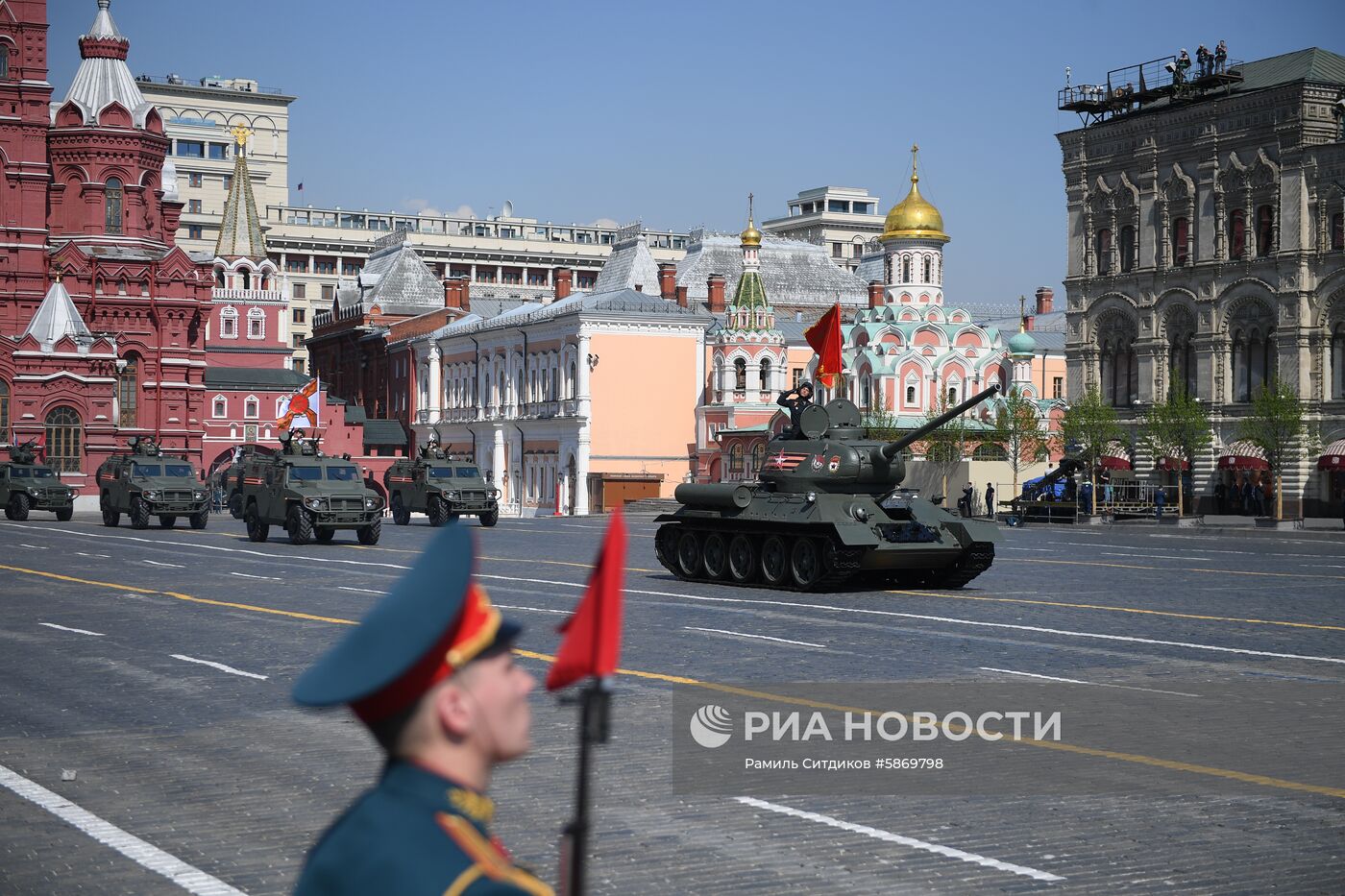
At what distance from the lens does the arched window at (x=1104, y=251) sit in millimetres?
67875

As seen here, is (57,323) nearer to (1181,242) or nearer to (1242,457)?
(1181,242)

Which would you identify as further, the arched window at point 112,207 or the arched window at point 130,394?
the arched window at point 112,207

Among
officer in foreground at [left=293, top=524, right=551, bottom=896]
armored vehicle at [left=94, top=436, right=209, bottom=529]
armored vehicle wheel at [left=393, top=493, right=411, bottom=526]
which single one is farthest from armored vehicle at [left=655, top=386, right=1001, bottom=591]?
armored vehicle wheel at [left=393, top=493, right=411, bottom=526]

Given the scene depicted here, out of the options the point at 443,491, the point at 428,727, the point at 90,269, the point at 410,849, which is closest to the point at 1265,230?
the point at 443,491

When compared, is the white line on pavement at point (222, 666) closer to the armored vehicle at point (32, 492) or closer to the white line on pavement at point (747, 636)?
the white line on pavement at point (747, 636)

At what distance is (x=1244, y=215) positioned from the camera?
61375 mm

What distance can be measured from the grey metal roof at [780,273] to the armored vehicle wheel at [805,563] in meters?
77.8

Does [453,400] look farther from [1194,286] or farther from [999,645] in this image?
[999,645]

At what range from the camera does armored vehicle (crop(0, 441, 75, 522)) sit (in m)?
54.8

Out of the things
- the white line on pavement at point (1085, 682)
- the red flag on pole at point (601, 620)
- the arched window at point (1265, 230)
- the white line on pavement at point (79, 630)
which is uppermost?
the arched window at point (1265, 230)

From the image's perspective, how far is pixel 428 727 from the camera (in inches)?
121

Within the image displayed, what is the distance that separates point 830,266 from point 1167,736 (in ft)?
324

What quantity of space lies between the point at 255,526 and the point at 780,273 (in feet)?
226

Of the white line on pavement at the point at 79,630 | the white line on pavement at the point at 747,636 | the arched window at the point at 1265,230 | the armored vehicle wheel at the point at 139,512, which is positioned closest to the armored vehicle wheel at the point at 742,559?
the white line on pavement at the point at 747,636
